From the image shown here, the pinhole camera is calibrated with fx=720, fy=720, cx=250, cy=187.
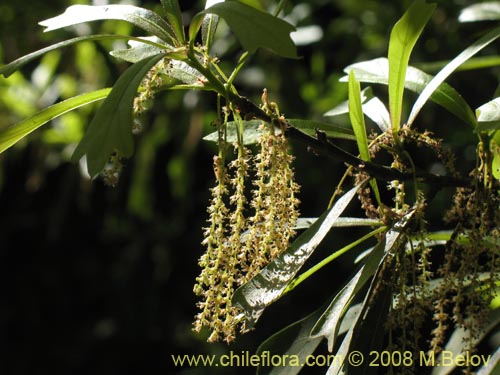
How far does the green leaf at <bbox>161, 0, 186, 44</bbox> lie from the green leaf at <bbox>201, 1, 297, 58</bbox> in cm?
12

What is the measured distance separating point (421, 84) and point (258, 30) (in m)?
0.45

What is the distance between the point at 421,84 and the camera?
112 cm

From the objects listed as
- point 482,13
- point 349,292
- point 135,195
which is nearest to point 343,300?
point 349,292

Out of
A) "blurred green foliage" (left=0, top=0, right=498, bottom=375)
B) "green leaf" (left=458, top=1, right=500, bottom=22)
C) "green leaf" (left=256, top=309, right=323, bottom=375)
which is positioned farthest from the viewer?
"blurred green foliage" (left=0, top=0, right=498, bottom=375)

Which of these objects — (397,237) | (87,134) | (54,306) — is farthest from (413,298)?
(54,306)

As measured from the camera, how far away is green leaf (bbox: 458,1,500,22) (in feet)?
5.09

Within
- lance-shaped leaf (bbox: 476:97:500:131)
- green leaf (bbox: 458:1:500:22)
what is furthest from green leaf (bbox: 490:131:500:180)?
green leaf (bbox: 458:1:500:22)

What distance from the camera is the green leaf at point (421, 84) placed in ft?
3.44

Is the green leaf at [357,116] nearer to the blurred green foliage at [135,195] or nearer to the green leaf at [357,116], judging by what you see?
the green leaf at [357,116]

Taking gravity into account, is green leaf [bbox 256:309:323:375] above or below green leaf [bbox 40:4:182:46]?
below

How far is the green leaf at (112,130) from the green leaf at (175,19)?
0.43ft

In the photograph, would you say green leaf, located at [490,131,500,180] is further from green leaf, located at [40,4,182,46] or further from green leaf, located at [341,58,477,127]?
green leaf, located at [40,4,182,46]

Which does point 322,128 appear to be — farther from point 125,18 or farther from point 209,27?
point 125,18

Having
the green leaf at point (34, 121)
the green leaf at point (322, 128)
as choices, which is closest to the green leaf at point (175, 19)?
the green leaf at point (34, 121)
